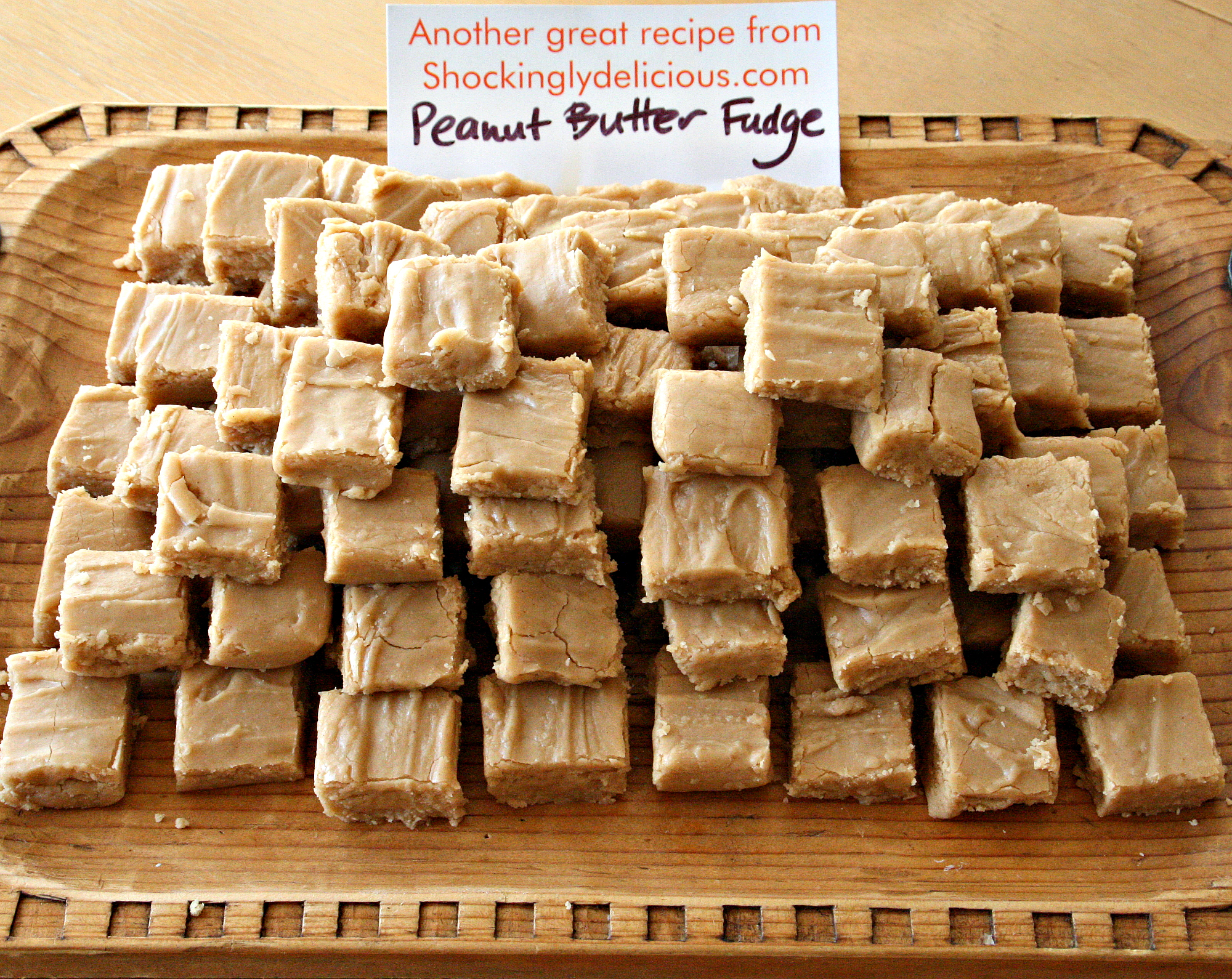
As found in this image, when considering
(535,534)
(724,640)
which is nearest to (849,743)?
(724,640)

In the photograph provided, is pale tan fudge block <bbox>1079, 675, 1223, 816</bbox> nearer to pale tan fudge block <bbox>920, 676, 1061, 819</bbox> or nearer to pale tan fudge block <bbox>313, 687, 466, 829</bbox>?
pale tan fudge block <bbox>920, 676, 1061, 819</bbox>

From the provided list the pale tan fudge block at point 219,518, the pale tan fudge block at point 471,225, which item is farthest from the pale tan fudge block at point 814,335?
the pale tan fudge block at point 219,518

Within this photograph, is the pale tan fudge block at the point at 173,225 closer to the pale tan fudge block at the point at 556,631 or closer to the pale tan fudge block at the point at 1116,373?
the pale tan fudge block at the point at 556,631

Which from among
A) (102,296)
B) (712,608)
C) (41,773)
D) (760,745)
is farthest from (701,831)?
(102,296)

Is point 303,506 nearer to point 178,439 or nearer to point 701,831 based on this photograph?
point 178,439

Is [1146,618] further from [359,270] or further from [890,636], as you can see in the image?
[359,270]
